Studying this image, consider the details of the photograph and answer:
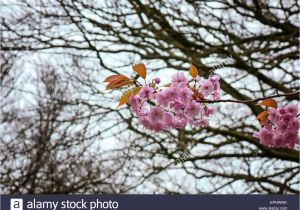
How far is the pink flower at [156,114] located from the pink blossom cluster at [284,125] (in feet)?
1.60

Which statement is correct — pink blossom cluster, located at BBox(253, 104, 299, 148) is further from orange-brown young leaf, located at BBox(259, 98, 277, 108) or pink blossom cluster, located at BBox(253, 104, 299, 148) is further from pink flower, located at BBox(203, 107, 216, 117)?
pink flower, located at BBox(203, 107, 216, 117)

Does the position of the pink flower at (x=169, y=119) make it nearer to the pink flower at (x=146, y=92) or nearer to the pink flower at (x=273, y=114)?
the pink flower at (x=146, y=92)

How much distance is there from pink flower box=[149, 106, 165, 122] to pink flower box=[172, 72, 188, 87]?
0.53ft

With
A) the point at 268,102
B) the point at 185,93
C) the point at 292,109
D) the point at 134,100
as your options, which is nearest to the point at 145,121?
the point at 134,100

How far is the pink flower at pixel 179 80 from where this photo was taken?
1.94 metres

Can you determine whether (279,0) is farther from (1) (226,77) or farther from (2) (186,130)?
(2) (186,130)

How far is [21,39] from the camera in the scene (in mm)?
4855

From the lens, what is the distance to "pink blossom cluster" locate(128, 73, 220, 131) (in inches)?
76.9

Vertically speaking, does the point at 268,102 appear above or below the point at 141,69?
below

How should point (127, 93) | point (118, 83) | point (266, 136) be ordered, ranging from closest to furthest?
point (118, 83) < point (127, 93) < point (266, 136)

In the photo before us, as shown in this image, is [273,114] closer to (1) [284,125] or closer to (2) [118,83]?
(1) [284,125]

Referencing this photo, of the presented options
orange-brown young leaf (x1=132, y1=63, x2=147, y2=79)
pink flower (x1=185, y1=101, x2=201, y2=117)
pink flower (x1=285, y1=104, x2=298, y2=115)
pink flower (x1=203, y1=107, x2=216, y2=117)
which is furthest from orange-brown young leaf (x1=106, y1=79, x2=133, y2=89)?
pink flower (x1=285, y1=104, x2=298, y2=115)

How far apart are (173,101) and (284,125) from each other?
0.54 meters

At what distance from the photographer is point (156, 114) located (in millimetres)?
2088
